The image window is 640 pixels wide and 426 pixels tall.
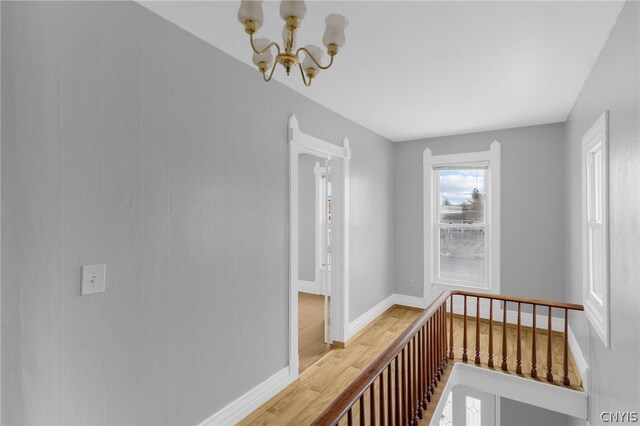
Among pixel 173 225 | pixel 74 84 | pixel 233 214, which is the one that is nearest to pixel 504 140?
pixel 233 214

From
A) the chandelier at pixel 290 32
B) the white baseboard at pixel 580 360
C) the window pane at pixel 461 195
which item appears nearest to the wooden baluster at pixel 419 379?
the white baseboard at pixel 580 360

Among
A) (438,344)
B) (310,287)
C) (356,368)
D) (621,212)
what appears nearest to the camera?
(621,212)

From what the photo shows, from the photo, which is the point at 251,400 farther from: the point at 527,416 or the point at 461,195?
the point at 461,195

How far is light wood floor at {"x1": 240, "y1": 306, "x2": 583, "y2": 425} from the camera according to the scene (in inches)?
97.0

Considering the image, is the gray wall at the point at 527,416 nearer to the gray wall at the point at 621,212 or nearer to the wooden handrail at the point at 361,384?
the gray wall at the point at 621,212

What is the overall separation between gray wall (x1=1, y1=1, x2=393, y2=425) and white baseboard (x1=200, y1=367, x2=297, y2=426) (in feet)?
0.21

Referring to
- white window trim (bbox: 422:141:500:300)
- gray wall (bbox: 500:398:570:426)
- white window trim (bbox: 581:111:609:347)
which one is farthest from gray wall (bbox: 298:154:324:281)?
white window trim (bbox: 581:111:609:347)

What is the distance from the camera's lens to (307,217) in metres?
5.98

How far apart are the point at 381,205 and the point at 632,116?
321cm

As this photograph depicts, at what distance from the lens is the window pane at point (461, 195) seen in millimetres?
4594

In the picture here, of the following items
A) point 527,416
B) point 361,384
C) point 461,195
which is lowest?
point 527,416

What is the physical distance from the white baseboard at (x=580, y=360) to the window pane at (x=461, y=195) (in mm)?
1719

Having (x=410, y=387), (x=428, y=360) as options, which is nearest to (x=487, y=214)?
(x=428, y=360)

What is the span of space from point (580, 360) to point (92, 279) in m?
3.88
